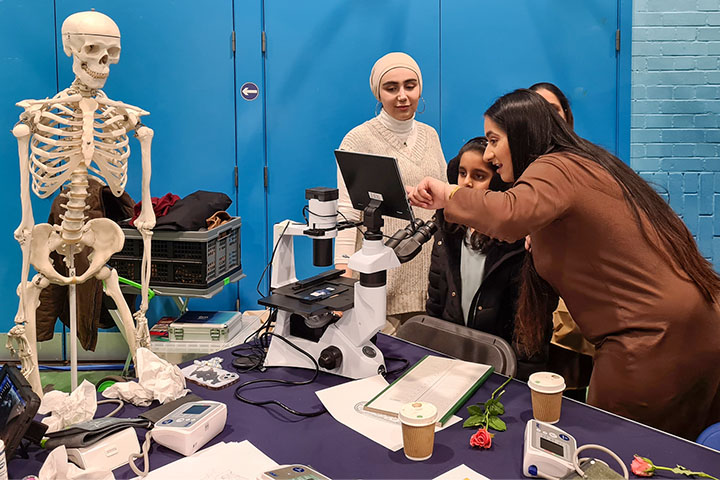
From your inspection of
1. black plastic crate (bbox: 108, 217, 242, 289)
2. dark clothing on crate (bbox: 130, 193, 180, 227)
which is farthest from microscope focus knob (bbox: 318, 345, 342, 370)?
dark clothing on crate (bbox: 130, 193, 180, 227)

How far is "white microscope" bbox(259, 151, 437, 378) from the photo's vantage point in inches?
68.9

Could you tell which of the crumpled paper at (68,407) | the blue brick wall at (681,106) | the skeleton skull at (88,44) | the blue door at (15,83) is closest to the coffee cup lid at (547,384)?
the crumpled paper at (68,407)

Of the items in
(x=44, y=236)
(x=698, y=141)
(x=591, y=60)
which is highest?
(x=591, y=60)

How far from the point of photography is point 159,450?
145 cm

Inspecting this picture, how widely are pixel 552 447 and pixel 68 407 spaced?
110cm

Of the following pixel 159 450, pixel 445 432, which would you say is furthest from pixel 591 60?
pixel 159 450

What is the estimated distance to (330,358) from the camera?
1.78 m

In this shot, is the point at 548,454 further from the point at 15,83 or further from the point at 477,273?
the point at 15,83

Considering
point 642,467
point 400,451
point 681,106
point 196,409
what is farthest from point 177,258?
point 681,106

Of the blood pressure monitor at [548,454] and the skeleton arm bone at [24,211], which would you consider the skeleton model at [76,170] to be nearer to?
the skeleton arm bone at [24,211]

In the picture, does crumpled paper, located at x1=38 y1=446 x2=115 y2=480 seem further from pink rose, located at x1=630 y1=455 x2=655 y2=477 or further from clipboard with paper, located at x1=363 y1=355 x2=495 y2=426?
pink rose, located at x1=630 y1=455 x2=655 y2=477

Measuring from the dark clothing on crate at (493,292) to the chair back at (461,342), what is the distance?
0.15 meters

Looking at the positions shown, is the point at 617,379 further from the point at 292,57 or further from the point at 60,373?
the point at 60,373

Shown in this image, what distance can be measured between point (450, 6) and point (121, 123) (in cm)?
228
